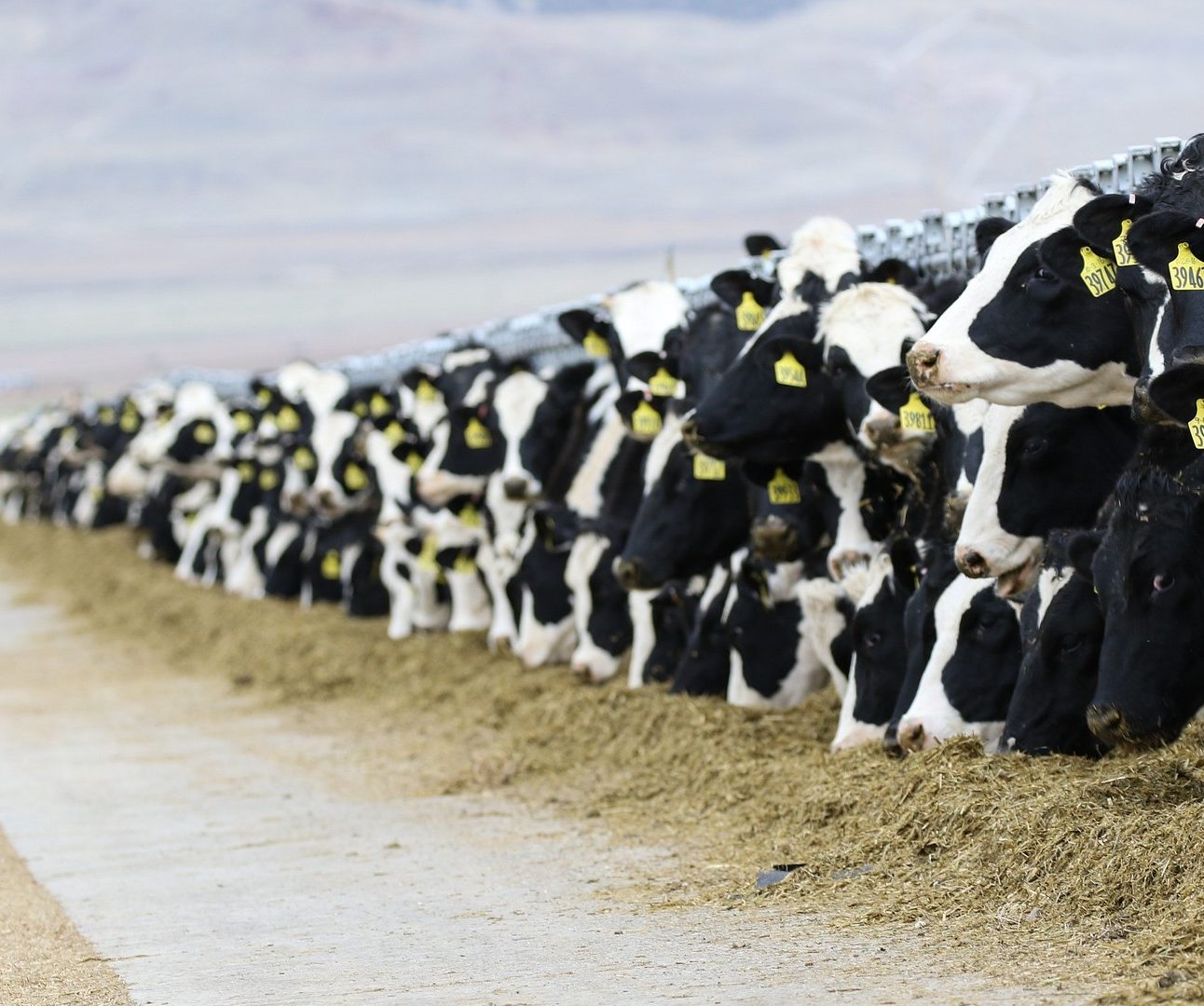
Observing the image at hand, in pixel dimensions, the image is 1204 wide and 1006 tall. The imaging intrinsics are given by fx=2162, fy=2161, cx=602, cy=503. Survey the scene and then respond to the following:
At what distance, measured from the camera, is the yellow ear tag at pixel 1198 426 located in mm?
5828

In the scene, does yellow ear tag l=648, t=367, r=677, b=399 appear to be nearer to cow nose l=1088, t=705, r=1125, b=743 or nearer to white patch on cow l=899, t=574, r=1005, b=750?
white patch on cow l=899, t=574, r=1005, b=750

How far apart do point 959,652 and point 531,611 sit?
493cm

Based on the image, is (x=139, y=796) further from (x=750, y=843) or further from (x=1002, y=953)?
(x=1002, y=953)

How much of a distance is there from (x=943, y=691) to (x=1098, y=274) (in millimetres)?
1607

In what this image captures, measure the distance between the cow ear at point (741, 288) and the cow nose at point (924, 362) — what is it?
326 cm

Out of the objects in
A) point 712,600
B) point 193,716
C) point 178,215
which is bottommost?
point 193,716

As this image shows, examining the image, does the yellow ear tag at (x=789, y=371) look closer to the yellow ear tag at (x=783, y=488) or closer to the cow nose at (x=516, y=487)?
the yellow ear tag at (x=783, y=488)

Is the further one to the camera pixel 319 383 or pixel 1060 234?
pixel 319 383

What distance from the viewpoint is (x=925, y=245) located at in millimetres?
10180

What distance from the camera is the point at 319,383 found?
19.9 metres

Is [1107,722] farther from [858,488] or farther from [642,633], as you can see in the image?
[642,633]

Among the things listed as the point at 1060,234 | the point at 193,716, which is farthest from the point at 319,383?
the point at 1060,234

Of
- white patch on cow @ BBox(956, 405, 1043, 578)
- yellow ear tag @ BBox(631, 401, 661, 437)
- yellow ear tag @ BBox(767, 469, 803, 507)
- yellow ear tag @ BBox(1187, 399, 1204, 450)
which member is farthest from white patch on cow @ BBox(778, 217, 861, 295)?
yellow ear tag @ BBox(1187, 399, 1204, 450)

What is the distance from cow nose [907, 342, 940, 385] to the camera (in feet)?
22.2
